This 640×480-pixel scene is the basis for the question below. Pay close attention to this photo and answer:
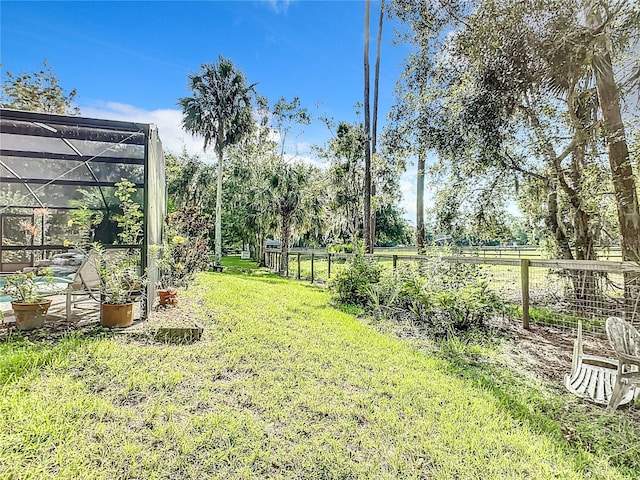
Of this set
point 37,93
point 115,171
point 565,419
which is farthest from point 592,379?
point 37,93

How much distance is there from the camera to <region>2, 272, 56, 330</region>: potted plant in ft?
13.2

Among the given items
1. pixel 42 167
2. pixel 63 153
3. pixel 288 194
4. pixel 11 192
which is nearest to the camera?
pixel 63 153

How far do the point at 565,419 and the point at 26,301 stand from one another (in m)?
5.73

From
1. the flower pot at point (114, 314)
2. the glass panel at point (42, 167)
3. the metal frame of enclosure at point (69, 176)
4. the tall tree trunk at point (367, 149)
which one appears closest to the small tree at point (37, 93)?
the metal frame of enclosure at point (69, 176)

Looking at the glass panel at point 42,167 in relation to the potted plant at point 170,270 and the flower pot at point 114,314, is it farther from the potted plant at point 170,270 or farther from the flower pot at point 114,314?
the flower pot at point 114,314

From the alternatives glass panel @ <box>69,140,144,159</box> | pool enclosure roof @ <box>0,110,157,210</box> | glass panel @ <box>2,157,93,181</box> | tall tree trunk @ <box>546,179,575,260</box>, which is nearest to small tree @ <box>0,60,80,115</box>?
pool enclosure roof @ <box>0,110,157,210</box>

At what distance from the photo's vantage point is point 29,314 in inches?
159

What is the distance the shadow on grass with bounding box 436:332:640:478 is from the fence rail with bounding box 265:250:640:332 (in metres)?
1.84

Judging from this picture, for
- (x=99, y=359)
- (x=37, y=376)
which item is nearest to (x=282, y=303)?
(x=99, y=359)

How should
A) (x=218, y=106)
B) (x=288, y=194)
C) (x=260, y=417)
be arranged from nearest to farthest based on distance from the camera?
(x=260, y=417) < (x=288, y=194) < (x=218, y=106)

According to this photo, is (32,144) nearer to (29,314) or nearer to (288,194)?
(29,314)

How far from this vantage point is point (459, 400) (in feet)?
8.92

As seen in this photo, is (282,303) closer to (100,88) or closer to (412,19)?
(412,19)

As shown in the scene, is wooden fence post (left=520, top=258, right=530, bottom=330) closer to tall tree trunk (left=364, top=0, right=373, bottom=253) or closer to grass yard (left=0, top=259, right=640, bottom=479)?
grass yard (left=0, top=259, right=640, bottom=479)
